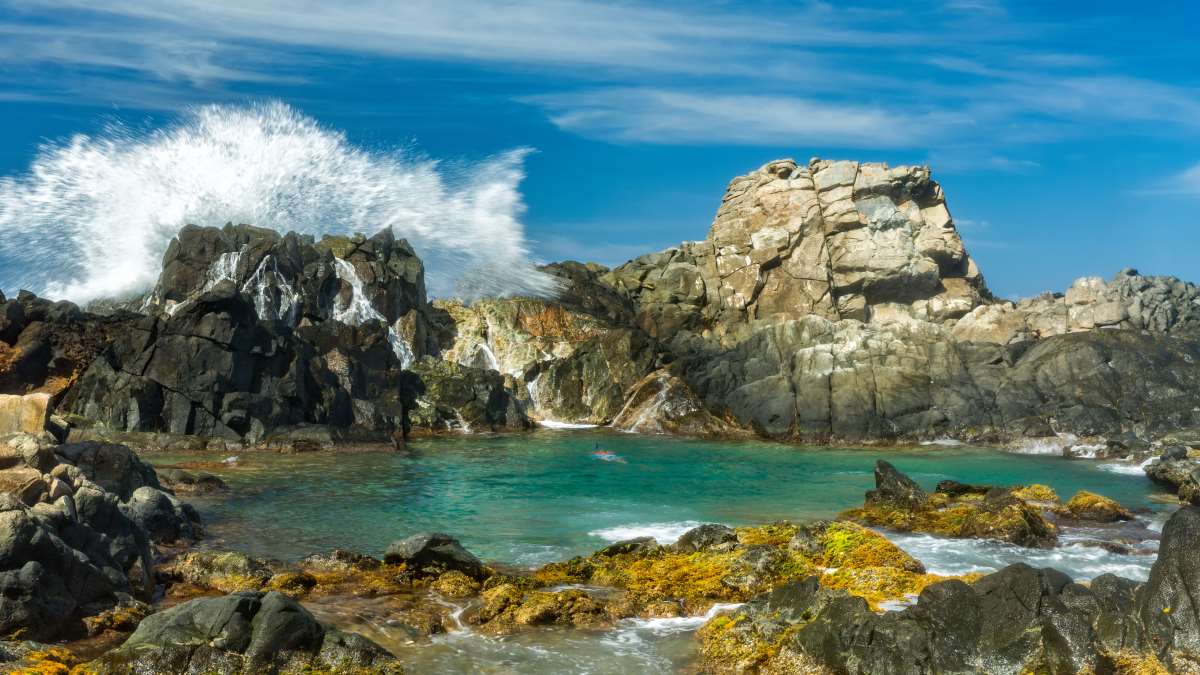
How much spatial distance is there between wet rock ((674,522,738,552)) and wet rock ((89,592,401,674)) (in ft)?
41.4

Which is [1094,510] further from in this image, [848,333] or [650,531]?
[848,333]

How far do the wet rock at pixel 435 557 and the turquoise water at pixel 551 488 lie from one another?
3584mm

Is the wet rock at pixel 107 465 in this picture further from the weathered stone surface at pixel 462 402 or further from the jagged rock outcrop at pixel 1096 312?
the jagged rock outcrop at pixel 1096 312

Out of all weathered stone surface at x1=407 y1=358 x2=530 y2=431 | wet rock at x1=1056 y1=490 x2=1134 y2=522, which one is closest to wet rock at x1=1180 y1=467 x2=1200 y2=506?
wet rock at x1=1056 y1=490 x2=1134 y2=522

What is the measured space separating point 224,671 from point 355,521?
19.5m

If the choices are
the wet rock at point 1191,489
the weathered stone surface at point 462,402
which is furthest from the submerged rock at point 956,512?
the weathered stone surface at point 462,402

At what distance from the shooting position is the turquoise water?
3256cm

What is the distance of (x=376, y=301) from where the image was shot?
86.7 m

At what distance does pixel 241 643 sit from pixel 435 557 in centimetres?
891

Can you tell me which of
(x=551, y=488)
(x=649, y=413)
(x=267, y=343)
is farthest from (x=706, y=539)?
(x=649, y=413)

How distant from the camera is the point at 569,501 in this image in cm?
4197

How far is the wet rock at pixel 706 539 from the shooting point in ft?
90.6

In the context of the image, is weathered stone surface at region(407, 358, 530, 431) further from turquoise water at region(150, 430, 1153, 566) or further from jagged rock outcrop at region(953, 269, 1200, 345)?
jagged rock outcrop at region(953, 269, 1200, 345)

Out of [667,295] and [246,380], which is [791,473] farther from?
[667,295]
